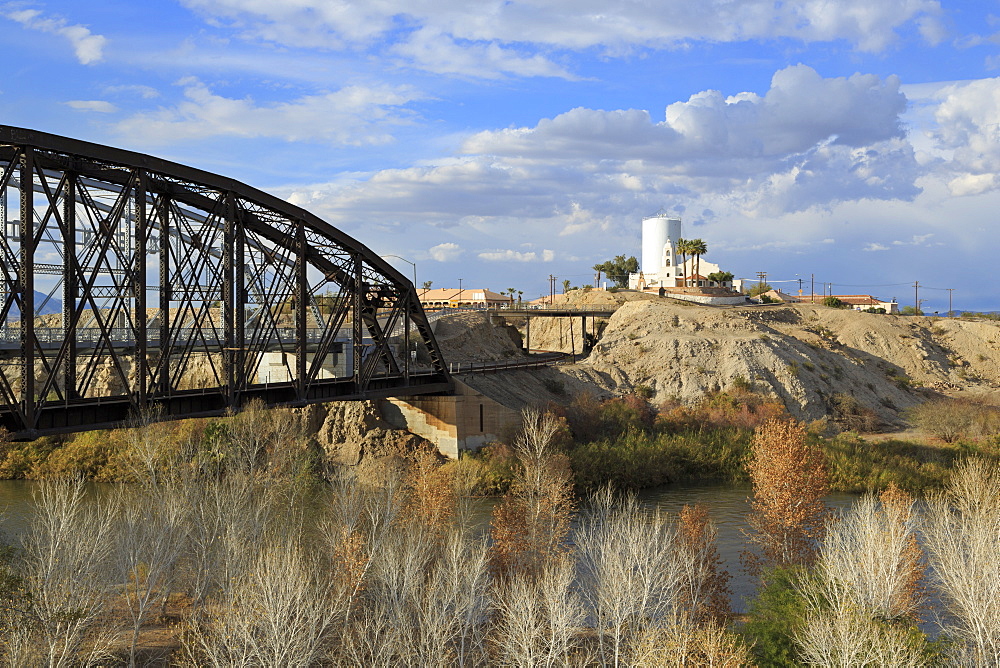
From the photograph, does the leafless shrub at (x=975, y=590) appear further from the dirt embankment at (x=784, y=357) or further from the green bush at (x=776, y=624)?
the dirt embankment at (x=784, y=357)

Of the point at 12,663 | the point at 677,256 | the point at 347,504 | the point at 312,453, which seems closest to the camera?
the point at 12,663

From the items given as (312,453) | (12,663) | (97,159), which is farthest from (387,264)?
(12,663)

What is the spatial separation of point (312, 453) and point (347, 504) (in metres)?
25.0

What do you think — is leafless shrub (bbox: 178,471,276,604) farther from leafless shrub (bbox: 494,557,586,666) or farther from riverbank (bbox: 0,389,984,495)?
riverbank (bbox: 0,389,984,495)

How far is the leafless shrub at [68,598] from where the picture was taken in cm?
2159

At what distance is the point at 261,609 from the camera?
23641mm

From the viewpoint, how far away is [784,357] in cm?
8406

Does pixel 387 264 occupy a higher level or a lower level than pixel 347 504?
higher

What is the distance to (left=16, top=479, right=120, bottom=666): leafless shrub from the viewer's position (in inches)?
850

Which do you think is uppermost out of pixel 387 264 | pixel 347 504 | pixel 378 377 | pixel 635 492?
pixel 387 264

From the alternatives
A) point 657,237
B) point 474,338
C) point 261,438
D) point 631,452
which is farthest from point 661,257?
point 261,438

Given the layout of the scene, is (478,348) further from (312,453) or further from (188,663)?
(188,663)

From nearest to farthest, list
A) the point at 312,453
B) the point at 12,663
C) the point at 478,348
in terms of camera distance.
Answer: the point at 12,663 < the point at 312,453 < the point at 478,348

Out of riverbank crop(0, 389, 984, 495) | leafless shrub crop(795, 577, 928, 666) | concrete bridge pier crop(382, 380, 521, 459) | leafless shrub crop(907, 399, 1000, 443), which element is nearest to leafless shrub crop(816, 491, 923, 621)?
leafless shrub crop(795, 577, 928, 666)
